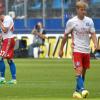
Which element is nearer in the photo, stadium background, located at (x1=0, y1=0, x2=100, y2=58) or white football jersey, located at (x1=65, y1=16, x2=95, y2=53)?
white football jersey, located at (x1=65, y1=16, x2=95, y2=53)

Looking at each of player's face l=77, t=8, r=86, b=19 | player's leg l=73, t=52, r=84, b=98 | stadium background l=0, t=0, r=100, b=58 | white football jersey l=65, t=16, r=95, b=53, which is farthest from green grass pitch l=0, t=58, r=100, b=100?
stadium background l=0, t=0, r=100, b=58

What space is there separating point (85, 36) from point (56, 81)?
484cm

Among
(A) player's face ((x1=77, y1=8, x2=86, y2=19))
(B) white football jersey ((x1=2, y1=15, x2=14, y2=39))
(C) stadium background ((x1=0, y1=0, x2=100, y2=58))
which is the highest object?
(A) player's face ((x1=77, y1=8, x2=86, y2=19))

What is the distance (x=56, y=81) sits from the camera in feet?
65.7

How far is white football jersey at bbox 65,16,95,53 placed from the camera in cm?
1529

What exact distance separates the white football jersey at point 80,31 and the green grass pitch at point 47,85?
3.70 feet

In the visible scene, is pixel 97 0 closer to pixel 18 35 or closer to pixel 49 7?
pixel 49 7

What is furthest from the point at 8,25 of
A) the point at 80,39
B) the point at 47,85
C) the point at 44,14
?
the point at 44,14

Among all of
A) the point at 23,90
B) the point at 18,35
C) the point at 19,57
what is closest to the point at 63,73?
the point at 23,90

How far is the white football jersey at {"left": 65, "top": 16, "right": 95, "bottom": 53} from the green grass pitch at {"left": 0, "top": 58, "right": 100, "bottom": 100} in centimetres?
113

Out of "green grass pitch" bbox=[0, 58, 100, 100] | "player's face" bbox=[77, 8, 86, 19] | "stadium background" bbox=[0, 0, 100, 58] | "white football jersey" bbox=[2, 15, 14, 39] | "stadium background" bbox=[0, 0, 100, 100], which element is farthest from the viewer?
"stadium background" bbox=[0, 0, 100, 58]

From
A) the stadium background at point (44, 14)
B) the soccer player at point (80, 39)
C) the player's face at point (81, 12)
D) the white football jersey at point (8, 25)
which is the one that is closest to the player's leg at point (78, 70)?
the soccer player at point (80, 39)

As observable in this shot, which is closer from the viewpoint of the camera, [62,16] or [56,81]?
[56,81]

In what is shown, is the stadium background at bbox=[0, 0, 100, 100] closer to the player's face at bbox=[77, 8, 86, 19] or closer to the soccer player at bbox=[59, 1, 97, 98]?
the soccer player at bbox=[59, 1, 97, 98]
